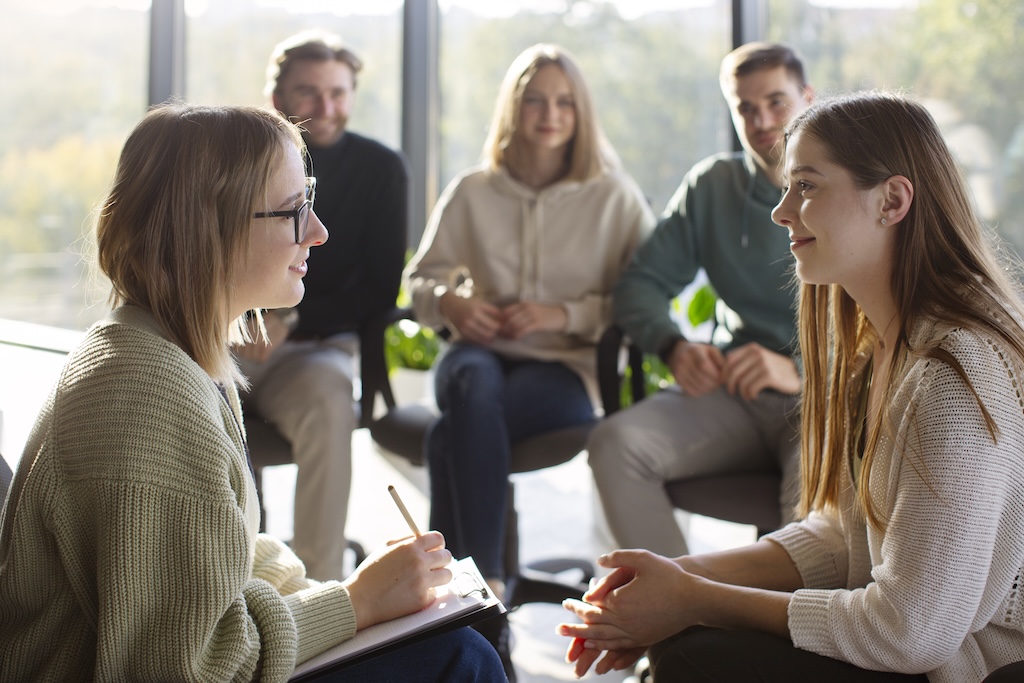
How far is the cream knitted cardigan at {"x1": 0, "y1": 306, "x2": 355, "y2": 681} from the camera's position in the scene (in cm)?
113

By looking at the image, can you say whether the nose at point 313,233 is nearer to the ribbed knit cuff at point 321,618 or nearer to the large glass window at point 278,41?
the ribbed knit cuff at point 321,618

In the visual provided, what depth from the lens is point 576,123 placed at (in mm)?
2916

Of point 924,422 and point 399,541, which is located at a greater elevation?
point 924,422

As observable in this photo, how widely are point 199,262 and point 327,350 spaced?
1525 millimetres

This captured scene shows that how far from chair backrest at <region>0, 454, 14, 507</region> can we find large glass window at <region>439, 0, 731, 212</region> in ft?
9.04

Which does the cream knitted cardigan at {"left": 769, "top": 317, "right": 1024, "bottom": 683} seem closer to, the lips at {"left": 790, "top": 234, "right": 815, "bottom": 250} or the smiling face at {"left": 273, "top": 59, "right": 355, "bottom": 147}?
the lips at {"left": 790, "top": 234, "right": 815, "bottom": 250}

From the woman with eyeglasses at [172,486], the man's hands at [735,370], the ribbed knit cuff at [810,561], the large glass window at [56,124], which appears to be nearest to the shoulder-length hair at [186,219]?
the woman with eyeglasses at [172,486]

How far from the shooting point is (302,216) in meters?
1.44

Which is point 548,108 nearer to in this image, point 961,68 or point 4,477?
point 961,68

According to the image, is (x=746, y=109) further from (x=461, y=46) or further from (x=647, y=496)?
(x=461, y=46)

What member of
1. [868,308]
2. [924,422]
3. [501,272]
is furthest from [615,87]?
[924,422]

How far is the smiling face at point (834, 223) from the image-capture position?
1.51 metres

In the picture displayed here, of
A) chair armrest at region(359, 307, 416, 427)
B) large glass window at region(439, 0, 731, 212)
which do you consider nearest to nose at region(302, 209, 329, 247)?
chair armrest at region(359, 307, 416, 427)

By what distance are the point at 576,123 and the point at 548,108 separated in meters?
0.10
